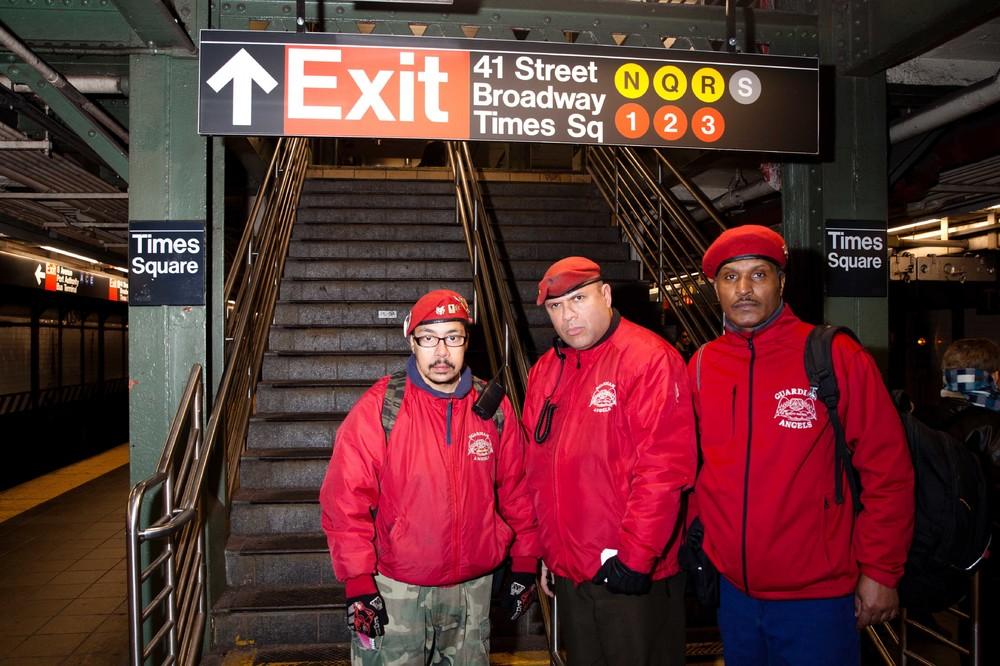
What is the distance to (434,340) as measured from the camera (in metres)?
2.45

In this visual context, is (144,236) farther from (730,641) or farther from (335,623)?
(730,641)

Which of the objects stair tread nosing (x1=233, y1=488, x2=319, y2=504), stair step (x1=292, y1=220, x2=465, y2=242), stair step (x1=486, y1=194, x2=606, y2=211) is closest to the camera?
stair tread nosing (x1=233, y1=488, x2=319, y2=504)

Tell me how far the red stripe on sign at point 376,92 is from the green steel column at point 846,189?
2171 millimetres

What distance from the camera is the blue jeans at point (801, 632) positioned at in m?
2.13

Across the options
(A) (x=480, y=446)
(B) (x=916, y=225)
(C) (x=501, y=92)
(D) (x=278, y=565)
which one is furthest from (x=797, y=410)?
(B) (x=916, y=225)

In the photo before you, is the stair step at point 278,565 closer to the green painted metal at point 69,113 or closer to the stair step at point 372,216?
the green painted metal at point 69,113

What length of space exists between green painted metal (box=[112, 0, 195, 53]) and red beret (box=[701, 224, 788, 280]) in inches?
108

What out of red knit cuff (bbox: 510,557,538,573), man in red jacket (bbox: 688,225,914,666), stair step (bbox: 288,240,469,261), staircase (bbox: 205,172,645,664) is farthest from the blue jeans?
stair step (bbox: 288,240,469,261)

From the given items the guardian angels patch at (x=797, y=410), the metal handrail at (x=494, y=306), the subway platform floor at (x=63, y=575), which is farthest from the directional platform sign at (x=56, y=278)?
the guardian angels patch at (x=797, y=410)

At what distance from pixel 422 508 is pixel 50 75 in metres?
3.08

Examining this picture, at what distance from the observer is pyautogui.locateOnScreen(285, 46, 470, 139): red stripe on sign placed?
3.11 meters

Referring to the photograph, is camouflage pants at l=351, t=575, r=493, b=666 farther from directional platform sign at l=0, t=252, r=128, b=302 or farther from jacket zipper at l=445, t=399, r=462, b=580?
directional platform sign at l=0, t=252, r=128, b=302

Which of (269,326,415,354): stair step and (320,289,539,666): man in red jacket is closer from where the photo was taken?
(320,289,539,666): man in red jacket

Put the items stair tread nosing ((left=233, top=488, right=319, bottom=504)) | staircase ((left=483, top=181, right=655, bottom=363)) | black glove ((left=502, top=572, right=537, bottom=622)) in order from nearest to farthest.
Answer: black glove ((left=502, top=572, right=537, bottom=622))
stair tread nosing ((left=233, top=488, right=319, bottom=504))
staircase ((left=483, top=181, right=655, bottom=363))
